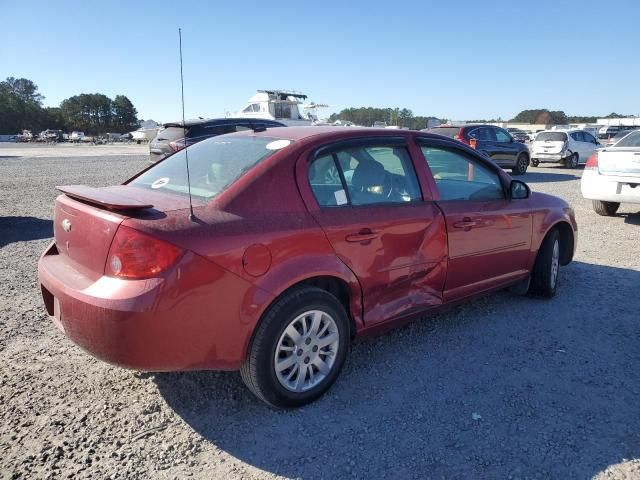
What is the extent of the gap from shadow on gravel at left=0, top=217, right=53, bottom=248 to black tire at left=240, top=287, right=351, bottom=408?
5.27 metres

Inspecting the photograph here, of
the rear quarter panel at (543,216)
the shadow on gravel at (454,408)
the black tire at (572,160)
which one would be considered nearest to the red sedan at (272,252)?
the shadow on gravel at (454,408)

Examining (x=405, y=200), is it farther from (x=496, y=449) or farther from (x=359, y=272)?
(x=496, y=449)

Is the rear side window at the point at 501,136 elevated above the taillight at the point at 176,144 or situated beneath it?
elevated above

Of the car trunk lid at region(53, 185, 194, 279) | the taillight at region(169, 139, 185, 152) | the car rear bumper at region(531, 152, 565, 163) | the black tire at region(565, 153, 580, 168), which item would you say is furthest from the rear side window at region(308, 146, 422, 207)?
the black tire at region(565, 153, 580, 168)

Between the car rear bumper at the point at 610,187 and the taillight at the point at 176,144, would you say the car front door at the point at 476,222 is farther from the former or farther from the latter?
the taillight at the point at 176,144

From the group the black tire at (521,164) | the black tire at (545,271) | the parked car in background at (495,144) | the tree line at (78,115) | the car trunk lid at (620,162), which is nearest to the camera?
the black tire at (545,271)

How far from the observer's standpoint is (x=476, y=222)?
3.77 meters

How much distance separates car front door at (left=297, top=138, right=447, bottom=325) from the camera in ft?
9.75

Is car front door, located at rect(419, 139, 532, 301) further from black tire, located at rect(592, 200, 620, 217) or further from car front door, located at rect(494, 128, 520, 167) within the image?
car front door, located at rect(494, 128, 520, 167)

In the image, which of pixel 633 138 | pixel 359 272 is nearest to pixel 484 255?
pixel 359 272

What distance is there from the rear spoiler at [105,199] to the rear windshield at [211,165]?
1.22 feet

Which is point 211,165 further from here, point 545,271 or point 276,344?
point 545,271

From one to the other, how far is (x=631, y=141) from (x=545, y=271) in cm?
529

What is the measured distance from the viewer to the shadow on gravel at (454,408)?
245 cm
